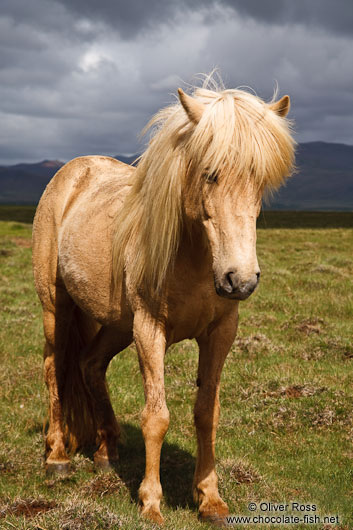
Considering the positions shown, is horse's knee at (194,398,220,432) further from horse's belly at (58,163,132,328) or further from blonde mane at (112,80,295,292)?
blonde mane at (112,80,295,292)

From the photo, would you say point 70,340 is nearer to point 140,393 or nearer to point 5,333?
point 140,393

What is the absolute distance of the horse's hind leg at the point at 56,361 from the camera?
18.9 feet

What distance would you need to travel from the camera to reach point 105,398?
19.3 feet

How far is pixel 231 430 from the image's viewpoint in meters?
6.30

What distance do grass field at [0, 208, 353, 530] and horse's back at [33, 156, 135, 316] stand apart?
1689 mm

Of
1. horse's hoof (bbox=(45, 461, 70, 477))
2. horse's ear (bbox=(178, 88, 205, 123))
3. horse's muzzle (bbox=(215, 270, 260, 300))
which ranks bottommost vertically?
horse's hoof (bbox=(45, 461, 70, 477))

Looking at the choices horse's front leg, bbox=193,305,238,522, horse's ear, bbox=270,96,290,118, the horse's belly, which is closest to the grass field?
horse's front leg, bbox=193,305,238,522

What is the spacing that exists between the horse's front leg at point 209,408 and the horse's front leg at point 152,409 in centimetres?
44

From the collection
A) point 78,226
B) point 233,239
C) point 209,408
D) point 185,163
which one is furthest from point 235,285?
point 78,226

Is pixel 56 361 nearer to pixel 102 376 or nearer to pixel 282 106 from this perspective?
pixel 102 376

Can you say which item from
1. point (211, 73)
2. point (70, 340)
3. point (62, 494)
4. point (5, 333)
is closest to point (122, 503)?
point (62, 494)

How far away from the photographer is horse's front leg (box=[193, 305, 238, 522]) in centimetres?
430

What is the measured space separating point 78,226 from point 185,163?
6.34ft

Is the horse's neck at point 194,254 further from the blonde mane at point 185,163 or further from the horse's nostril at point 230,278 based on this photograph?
the horse's nostril at point 230,278
